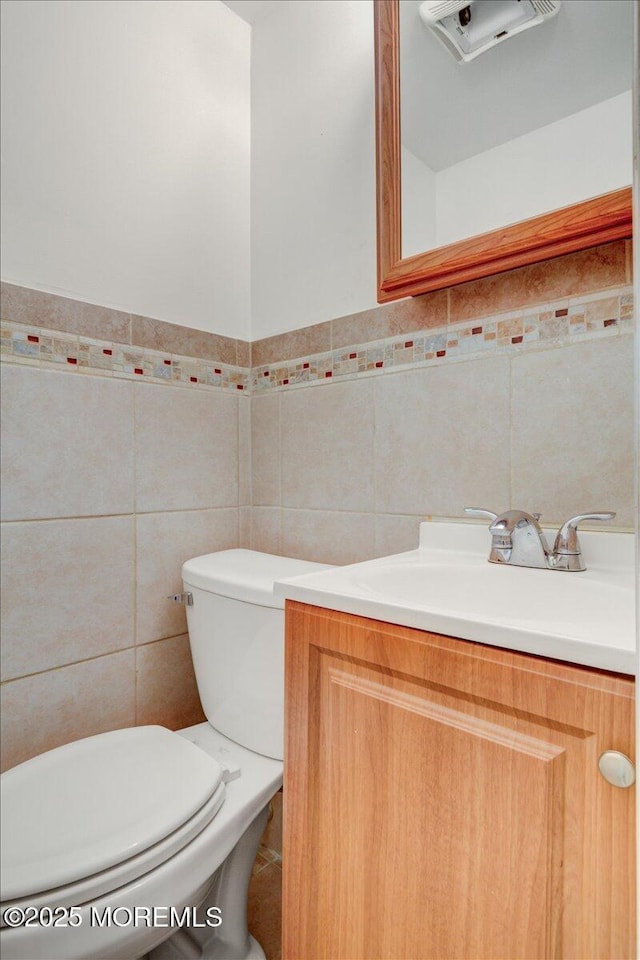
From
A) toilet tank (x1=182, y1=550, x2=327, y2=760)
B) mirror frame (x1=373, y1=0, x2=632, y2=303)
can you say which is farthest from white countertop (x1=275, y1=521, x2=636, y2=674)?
mirror frame (x1=373, y1=0, x2=632, y2=303)

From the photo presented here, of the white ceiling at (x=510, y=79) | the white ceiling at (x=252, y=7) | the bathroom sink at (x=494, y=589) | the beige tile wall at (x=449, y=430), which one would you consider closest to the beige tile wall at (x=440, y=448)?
the beige tile wall at (x=449, y=430)

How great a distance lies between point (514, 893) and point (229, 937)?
767 millimetres

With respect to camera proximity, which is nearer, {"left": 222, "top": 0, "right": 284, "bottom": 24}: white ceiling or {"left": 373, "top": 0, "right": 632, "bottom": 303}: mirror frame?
{"left": 373, "top": 0, "right": 632, "bottom": 303}: mirror frame

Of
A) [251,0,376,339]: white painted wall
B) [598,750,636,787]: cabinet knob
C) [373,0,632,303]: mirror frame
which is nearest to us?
[598,750,636,787]: cabinet knob

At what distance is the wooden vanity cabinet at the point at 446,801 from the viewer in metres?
0.46

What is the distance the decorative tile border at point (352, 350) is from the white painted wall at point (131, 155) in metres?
0.11

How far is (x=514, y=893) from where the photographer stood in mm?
503

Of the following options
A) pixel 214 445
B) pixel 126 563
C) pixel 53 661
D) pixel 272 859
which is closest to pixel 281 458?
pixel 214 445

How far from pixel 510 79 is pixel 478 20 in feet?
0.44

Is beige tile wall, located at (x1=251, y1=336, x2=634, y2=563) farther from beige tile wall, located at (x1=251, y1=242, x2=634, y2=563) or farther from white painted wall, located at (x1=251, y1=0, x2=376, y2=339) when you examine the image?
white painted wall, located at (x1=251, y1=0, x2=376, y2=339)

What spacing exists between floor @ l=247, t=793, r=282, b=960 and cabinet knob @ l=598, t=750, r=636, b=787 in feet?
3.22

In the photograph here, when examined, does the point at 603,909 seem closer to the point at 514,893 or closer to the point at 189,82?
the point at 514,893

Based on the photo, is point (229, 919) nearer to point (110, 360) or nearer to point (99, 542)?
point (99, 542)

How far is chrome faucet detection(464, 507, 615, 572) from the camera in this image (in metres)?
0.82
